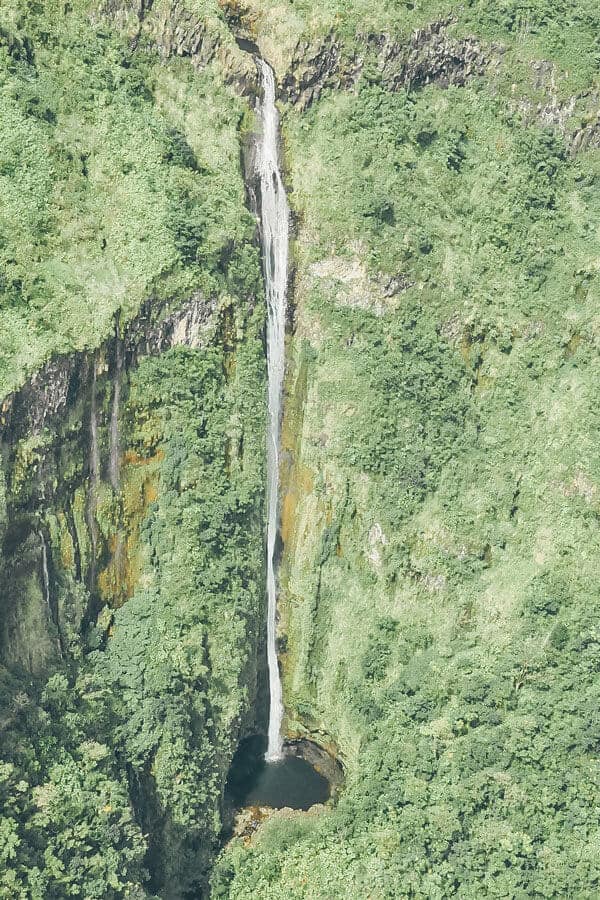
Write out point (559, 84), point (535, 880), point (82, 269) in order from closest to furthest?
point (535, 880)
point (82, 269)
point (559, 84)

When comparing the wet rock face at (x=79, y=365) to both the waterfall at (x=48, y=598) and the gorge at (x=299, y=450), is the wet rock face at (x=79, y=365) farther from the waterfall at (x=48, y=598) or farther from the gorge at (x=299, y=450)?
the waterfall at (x=48, y=598)

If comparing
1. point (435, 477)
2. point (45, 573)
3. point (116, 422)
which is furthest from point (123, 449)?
point (435, 477)

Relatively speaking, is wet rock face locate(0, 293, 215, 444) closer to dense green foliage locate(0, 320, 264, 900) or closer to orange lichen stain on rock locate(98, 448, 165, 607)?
dense green foliage locate(0, 320, 264, 900)

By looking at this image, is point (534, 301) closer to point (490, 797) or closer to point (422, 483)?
point (422, 483)

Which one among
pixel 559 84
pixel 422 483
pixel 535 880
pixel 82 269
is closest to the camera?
pixel 535 880

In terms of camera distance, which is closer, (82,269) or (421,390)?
(82,269)

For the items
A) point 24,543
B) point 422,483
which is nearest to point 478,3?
point 422,483

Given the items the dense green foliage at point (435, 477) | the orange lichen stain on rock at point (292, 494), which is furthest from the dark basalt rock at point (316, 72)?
the orange lichen stain on rock at point (292, 494)
